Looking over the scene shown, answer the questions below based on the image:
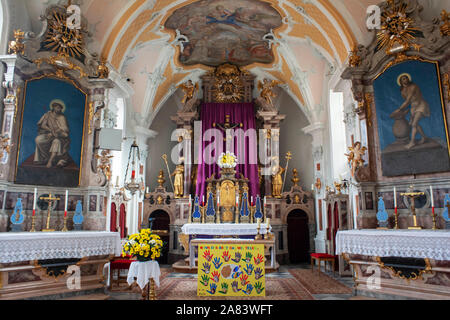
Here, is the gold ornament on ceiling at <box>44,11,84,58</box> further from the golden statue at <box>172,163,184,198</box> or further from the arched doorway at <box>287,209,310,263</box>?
the arched doorway at <box>287,209,310,263</box>

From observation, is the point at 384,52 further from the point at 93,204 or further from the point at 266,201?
the point at 93,204

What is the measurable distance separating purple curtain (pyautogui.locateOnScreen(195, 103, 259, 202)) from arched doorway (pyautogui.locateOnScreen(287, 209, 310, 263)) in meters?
1.70

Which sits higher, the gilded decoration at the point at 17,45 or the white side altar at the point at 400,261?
the gilded decoration at the point at 17,45

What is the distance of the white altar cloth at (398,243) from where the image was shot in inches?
211

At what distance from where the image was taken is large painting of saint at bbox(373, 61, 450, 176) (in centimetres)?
686

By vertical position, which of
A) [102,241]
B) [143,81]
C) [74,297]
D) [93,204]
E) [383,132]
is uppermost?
[143,81]

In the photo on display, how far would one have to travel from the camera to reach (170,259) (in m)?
12.2

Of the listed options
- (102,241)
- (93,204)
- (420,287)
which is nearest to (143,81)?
(93,204)

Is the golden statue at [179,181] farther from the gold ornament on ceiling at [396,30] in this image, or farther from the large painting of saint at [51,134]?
the gold ornament on ceiling at [396,30]

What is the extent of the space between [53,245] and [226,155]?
24.6ft

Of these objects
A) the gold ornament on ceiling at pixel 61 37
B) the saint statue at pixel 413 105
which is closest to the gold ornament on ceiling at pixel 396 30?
the saint statue at pixel 413 105

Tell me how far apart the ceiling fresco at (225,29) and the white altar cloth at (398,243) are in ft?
24.5

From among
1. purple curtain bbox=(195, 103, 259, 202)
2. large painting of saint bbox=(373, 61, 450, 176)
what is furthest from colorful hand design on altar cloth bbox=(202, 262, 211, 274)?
purple curtain bbox=(195, 103, 259, 202)

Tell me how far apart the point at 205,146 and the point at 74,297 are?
26.1ft
